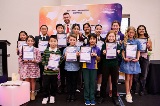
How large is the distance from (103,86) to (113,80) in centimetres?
22

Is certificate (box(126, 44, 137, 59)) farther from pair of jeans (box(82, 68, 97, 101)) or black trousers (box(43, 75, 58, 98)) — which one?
black trousers (box(43, 75, 58, 98))

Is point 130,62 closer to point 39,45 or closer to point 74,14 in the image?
point 39,45

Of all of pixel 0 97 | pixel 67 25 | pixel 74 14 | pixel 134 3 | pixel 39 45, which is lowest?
pixel 0 97

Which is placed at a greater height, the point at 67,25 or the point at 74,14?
the point at 74,14

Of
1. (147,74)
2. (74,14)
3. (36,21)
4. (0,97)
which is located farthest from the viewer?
(36,21)

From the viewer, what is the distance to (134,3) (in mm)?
6652

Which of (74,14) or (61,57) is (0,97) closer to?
(61,57)

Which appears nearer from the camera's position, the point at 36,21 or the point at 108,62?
the point at 108,62

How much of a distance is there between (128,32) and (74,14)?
6.49 feet

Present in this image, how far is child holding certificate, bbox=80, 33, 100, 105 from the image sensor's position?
3.56 metres

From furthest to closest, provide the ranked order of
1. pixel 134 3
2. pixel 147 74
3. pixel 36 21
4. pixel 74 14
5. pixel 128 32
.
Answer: pixel 134 3
pixel 36 21
pixel 74 14
pixel 147 74
pixel 128 32

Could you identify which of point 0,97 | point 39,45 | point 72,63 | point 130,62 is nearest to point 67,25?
point 39,45

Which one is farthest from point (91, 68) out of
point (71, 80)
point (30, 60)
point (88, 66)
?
point (30, 60)

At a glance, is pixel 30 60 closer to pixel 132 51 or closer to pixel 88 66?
pixel 88 66
